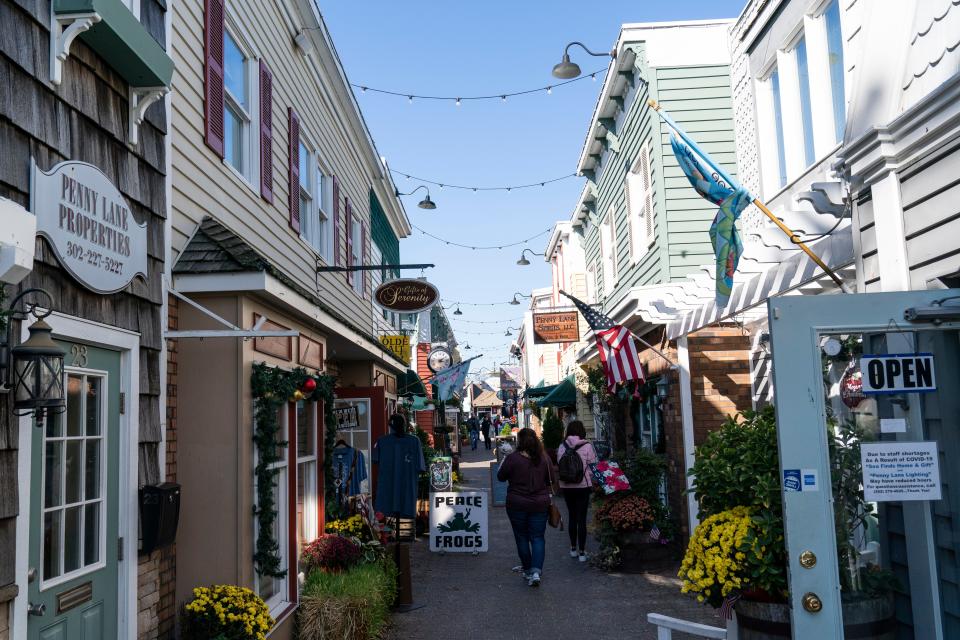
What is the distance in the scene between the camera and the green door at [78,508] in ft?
13.3

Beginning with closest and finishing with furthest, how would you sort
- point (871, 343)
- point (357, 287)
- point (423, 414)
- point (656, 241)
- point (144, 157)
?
1. point (871, 343)
2. point (144, 157)
3. point (656, 241)
4. point (357, 287)
5. point (423, 414)

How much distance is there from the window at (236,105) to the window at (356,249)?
5373mm

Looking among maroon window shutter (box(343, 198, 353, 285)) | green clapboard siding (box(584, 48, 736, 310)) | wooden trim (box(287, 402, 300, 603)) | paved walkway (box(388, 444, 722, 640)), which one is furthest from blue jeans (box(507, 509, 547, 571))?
maroon window shutter (box(343, 198, 353, 285))

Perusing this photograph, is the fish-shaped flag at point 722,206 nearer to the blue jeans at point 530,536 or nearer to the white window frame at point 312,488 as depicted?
the blue jeans at point 530,536

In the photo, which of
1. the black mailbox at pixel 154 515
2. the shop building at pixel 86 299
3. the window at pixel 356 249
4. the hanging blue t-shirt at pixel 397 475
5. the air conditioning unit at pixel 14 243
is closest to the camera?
the air conditioning unit at pixel 14 243

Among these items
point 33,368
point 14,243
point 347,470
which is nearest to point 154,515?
point 33,368

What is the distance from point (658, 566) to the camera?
10.0 metres

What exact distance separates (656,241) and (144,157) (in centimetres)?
777

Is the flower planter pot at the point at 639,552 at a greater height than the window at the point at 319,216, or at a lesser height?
lesser

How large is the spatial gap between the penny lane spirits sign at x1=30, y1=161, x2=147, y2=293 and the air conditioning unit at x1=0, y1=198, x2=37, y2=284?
0.58 meters

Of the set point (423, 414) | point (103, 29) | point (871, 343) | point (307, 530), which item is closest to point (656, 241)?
point (307, 530)

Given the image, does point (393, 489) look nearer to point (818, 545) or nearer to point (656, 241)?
point (656, 241)

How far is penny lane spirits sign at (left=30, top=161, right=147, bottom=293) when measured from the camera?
414 cm

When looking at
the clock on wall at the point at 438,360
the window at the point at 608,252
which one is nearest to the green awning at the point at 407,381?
the window at the point at 608,252
